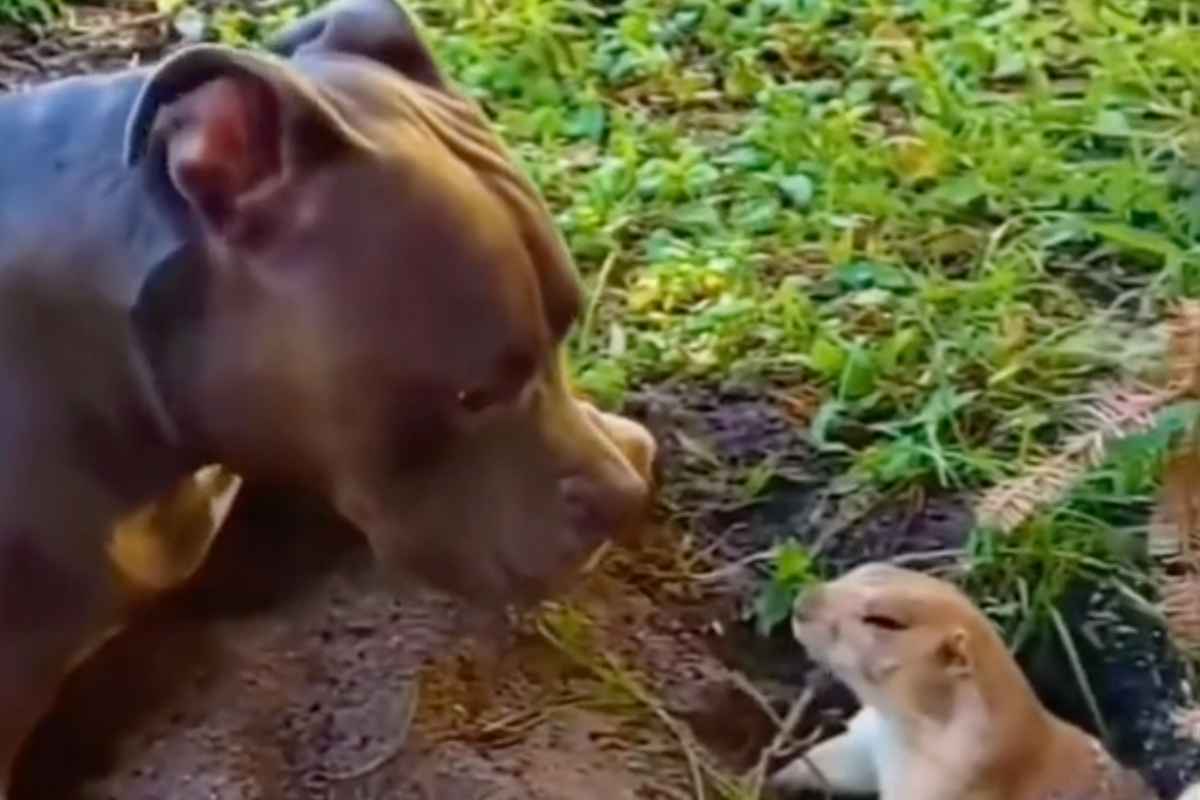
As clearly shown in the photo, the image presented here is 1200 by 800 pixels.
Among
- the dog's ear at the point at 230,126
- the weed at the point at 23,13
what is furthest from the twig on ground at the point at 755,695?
the weed at the point at 23,13

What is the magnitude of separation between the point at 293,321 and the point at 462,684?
23.5 inches

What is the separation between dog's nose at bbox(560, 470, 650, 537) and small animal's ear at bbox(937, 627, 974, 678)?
0.33 m

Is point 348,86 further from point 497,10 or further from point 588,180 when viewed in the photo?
point 497,10

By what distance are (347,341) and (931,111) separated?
1200mm

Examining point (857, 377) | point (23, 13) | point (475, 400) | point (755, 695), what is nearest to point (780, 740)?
point (755, 695)

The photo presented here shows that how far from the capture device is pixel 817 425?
83.6 inches

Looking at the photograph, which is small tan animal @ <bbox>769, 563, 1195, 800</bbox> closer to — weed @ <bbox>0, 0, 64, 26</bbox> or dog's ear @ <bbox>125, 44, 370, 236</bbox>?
dog's ear @ <bbox>125, 44, 370, 236</bbox>

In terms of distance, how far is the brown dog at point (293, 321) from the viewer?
1.37 meters

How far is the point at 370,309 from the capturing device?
4.49ft

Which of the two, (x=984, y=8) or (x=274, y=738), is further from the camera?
(x=984, y=8)

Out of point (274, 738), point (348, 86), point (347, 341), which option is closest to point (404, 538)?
point (347, 341)

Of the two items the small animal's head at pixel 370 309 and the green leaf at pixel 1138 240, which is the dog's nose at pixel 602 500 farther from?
the green leaf at pixel 1138 240

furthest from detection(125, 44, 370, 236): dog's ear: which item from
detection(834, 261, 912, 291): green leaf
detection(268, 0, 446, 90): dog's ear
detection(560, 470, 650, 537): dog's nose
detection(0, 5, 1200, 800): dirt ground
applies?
detection(834, 261, 912, 291): green leaf

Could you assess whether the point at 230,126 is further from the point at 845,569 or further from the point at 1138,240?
the point at 1138,240
